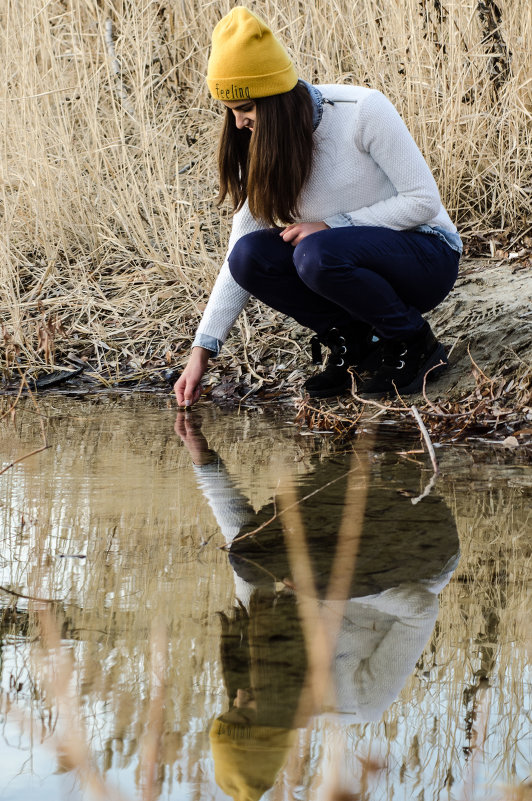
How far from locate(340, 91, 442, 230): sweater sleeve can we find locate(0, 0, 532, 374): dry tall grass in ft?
3.62

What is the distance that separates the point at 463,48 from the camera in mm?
4414

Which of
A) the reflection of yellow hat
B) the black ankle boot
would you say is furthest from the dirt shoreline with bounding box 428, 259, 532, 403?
the reflection of yellow hat

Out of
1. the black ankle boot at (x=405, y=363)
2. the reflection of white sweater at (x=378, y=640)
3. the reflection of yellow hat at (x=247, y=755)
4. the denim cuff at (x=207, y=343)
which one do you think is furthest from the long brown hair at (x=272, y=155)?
the reflection of yellow hat at (x=247, y=755)

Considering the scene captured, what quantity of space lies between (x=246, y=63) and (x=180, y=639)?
1810 mm

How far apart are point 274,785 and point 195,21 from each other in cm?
490

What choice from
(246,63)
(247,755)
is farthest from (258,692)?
(246,63)

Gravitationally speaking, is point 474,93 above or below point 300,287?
above

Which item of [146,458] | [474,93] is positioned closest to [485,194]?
[474,93]

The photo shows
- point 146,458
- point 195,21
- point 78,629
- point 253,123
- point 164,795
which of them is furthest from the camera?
point 195,21

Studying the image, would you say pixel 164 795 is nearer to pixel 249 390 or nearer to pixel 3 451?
pixel 3 451

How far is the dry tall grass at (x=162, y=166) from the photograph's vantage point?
A: 4.21 m

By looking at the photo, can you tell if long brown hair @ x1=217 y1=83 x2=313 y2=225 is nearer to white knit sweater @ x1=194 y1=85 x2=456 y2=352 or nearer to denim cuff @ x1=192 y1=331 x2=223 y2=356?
white knit sweater @ x1=194 y1=85 x2=456 y2=352

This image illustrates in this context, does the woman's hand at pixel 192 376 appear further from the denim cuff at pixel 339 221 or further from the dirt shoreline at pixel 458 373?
the denim cuff at pixel 339 221

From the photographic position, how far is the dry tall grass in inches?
166
